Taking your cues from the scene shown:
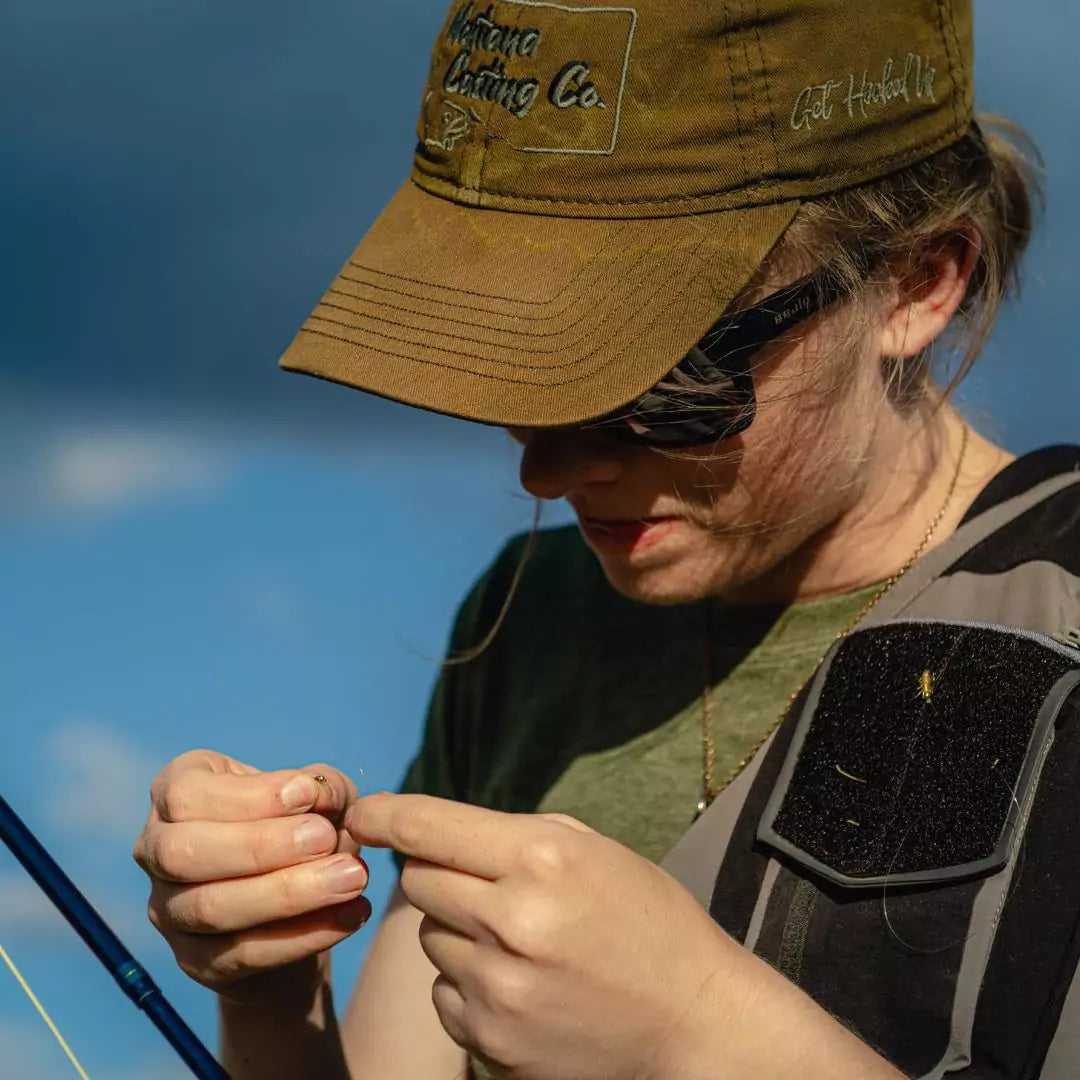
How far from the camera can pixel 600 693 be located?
1.15 metres

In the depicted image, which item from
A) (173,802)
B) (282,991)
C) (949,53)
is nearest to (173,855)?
(173,802)

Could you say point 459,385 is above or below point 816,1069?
above

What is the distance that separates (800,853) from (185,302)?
5.53 feet

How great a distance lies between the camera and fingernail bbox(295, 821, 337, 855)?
80 cm

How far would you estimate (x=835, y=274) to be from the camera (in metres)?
0.90

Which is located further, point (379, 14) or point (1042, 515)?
point (379, 14)

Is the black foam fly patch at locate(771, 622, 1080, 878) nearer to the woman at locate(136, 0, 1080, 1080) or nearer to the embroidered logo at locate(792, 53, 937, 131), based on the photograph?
the woman at locate(136, 0, 1080, 1080)

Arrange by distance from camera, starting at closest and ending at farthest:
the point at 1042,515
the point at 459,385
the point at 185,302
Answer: the point at 459,385 < the point at 1042,515 < the point at 185,302

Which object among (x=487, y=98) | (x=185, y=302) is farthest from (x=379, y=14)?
(x=487, y=98)

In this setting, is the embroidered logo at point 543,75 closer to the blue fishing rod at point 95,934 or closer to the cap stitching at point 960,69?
the cap stitching at point 960,69

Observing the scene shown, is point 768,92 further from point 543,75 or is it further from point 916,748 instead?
point 916,748


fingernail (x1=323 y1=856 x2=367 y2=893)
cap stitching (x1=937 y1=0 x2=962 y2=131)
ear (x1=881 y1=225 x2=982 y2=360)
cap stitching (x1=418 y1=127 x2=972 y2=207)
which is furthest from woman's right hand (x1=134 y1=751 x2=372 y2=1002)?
cap stitching (x1=937 y1=0 x2=962 y2=131)

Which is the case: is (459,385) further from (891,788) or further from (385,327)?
(891,788)

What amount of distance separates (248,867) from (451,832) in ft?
0.51
